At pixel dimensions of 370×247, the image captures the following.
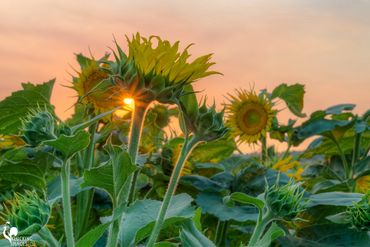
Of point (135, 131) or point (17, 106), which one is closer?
point (135, 131)

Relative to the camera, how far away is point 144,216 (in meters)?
1.05

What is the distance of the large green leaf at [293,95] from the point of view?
2.39 meters

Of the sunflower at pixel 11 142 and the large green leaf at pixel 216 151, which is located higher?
the sunflower at pixel 11 142

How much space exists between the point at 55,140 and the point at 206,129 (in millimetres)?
194

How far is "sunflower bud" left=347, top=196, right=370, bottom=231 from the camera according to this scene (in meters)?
1.18

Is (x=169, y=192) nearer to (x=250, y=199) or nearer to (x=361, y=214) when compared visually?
(x=250, y=199)

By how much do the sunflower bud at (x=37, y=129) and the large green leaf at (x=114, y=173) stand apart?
9 cm

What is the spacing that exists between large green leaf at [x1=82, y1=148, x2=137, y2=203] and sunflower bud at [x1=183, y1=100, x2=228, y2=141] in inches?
4.4

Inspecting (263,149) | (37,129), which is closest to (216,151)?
(263,149)

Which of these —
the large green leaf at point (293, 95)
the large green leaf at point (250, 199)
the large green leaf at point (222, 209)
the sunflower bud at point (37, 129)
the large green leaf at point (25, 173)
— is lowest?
the large green leaf at point (222, 209)

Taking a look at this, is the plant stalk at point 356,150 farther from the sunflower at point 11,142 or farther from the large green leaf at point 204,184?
the sunflower at point 11,142

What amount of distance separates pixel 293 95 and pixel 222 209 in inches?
41.1
